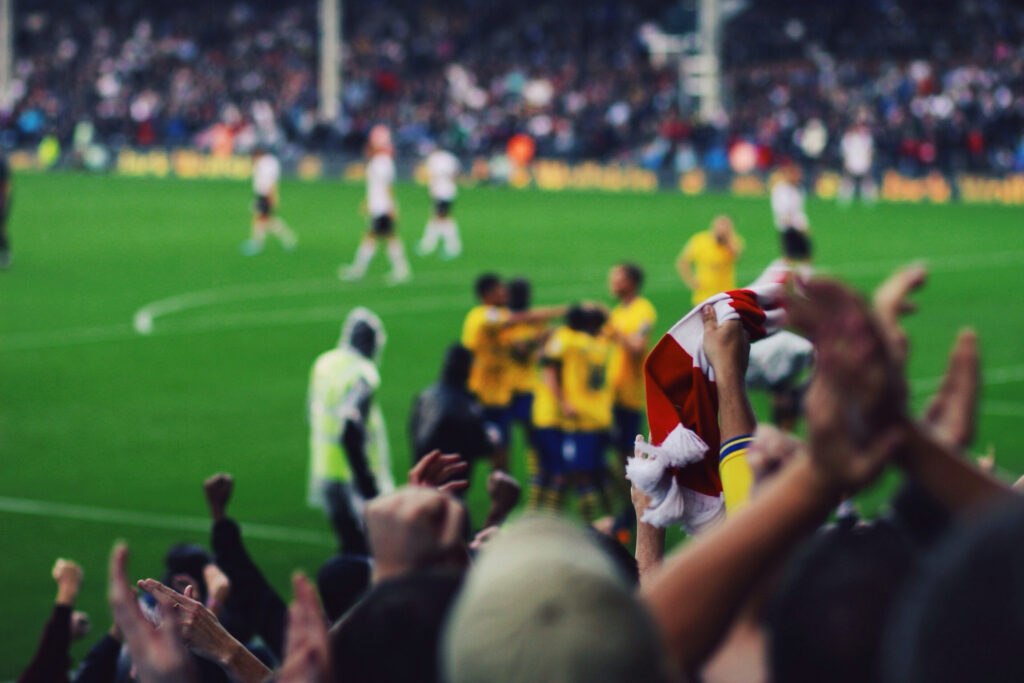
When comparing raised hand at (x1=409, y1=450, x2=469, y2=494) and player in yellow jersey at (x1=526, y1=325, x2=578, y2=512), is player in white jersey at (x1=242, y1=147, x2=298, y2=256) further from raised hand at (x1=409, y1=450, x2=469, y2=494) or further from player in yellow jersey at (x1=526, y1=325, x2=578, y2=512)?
raised hand at (x1=409, y1=450, x2=469, y2=494)

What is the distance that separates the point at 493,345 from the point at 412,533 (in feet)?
30.9

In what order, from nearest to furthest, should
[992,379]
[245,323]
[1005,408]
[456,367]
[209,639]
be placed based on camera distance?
[209,639], [456,367], [1005,408], [992,379], [245,323]

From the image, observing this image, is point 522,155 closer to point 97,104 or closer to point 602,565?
point 97,104

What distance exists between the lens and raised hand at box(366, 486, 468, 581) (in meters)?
2.60

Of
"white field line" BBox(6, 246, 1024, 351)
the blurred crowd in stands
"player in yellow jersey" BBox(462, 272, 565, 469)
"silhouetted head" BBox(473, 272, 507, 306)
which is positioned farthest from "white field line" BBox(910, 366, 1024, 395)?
the blurred crowd in stands

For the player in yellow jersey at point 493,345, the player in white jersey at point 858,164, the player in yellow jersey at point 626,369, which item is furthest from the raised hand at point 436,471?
the player in white jersey at point 858,164

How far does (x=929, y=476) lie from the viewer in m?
2.10

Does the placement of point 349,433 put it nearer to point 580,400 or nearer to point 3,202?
point 580,400

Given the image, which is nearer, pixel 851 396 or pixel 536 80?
pixel 851 396

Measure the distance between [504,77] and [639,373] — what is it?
43.7 metres

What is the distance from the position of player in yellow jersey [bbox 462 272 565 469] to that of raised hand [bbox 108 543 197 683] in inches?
367

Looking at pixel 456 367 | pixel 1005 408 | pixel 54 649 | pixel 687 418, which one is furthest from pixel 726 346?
pixel 1005 408

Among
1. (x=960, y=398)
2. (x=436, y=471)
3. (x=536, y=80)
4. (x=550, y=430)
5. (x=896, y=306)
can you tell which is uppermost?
(x=536, y=80)

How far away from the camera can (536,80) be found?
5422 cm
